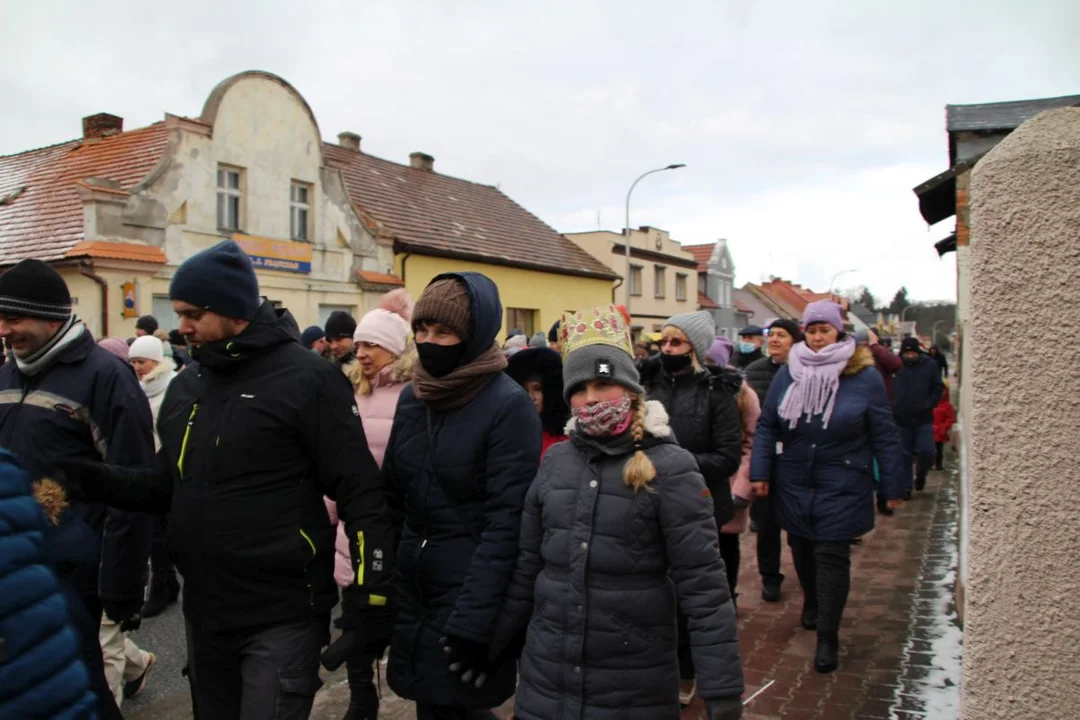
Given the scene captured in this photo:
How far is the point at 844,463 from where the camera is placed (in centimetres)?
491

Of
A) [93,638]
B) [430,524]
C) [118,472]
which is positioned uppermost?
[118,472]

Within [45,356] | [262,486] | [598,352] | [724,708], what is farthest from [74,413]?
[724,708]

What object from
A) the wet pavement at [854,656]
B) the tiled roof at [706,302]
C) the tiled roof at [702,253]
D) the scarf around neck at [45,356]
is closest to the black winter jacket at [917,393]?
the wet pavement at [854,656]

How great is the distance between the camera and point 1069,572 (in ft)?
4.81

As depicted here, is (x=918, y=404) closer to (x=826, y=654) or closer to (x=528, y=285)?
(x=826, y=654)

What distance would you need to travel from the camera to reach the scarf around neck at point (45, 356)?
3377mm

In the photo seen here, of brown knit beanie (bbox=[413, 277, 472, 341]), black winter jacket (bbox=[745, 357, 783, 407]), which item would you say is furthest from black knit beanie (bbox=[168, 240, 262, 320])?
black winter jacket (bbox=[745, 357, 783, 407])

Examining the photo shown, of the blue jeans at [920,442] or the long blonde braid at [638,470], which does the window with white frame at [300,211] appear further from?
the long blonde braid at [638,470]

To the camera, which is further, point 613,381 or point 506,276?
point 506,276

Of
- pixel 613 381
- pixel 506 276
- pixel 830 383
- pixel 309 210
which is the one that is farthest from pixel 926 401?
pixel 506 276

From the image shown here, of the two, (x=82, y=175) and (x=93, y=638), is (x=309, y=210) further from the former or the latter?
(x=93, y=638)

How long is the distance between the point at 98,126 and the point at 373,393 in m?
19.5

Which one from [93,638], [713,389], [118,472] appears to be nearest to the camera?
[93,638]

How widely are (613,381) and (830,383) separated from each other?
8.21ft
